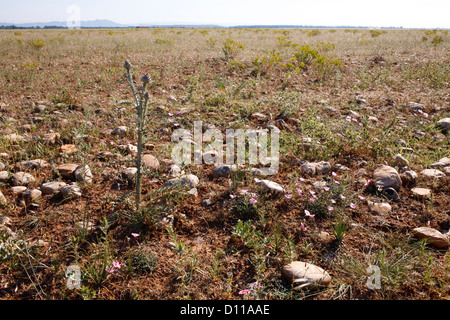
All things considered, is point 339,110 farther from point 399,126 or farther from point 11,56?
point 11,56

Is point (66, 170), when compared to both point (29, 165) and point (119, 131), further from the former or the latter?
point (119, 131)

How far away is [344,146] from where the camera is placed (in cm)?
353

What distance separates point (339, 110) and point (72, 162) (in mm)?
Answer: 3978

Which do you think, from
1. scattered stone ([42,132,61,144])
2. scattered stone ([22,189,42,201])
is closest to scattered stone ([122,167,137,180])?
scattered stone ([22,189,42,201])

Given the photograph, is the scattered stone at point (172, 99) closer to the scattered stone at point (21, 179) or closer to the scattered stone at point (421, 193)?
the scattered stone at point (21, 179)

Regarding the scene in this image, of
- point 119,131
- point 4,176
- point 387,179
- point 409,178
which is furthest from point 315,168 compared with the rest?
point 4,176

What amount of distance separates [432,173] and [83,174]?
340 cm

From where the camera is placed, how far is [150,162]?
3031 millimetres

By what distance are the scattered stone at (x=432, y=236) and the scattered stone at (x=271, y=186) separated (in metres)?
1.06

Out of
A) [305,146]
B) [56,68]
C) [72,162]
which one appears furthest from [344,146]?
[56,68]

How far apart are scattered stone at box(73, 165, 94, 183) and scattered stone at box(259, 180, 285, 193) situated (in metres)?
1.61

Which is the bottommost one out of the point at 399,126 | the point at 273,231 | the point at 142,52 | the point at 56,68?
the point at 273,231

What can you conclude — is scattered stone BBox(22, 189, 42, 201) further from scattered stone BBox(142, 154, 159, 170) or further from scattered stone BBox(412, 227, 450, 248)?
scattered stone BBox(412, 227, 450, 248)

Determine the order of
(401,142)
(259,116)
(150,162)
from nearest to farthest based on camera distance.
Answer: (150,162) → (401,142) → (259,116)
